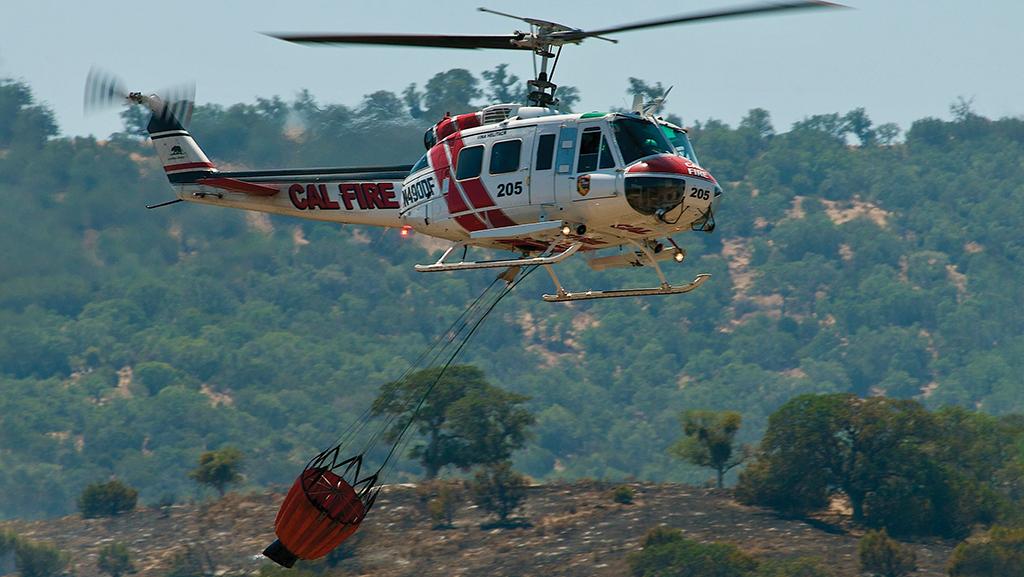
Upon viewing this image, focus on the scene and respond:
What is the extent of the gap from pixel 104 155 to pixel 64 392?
45371 mm

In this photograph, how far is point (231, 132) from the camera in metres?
117

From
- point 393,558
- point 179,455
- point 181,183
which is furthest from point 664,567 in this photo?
point 179,455

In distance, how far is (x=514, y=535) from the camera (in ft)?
259

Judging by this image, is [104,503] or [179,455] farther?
[179,455]

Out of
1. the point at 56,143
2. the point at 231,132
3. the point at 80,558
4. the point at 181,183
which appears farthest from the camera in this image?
the point at 56,143

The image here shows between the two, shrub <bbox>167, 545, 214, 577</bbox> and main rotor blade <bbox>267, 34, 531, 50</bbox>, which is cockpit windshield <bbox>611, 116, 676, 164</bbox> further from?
shrub <bbox>167, 545, 214, 577</bbox>

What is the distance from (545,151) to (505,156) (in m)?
0.85

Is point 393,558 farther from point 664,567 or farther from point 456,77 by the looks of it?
point 456,77

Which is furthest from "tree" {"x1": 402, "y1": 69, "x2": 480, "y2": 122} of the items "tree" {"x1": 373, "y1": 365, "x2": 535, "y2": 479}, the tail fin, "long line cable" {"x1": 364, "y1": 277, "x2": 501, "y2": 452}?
the tail fin

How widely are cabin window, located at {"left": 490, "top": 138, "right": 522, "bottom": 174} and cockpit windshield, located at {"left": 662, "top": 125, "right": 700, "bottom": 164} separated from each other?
2602 mm

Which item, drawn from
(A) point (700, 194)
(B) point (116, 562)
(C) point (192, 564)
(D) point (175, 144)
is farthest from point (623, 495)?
(A) point (700, 194)

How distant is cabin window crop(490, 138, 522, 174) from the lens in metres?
31.0

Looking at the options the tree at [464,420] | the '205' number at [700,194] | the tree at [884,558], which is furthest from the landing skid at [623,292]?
the tree at [464,420]

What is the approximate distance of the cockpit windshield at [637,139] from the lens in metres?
30.0
